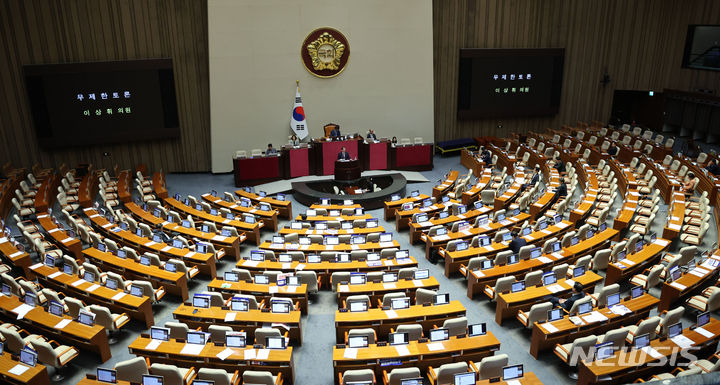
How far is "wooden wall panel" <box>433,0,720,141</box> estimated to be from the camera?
2323cm

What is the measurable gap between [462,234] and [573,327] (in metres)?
4.85

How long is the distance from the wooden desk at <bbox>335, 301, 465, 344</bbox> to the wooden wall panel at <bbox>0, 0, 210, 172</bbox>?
1508 cm

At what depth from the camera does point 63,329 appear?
8.98 metres

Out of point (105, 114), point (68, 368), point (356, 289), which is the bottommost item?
point (68, 368)

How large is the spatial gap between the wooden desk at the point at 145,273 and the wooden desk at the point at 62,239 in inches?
33.6

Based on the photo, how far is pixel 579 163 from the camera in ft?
63.4

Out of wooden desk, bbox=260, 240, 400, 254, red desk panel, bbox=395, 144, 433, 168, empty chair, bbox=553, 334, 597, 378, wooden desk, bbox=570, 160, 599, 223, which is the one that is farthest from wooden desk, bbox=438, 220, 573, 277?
red desk panel, bbox=395, 144, 433, 168

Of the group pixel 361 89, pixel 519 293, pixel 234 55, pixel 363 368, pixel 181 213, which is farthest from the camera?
pixel 361 89

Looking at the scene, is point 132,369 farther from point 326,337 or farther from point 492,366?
point 492,366

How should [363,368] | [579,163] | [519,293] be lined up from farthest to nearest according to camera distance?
[579,163]
[519,293]
[363,368]

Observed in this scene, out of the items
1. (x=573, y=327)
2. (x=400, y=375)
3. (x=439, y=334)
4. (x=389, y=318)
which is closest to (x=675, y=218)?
(x=573, y=327)

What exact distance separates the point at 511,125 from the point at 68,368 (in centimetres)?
2197

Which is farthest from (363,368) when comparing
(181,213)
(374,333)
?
(181,213)

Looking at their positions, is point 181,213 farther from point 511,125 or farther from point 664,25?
point 664,25
